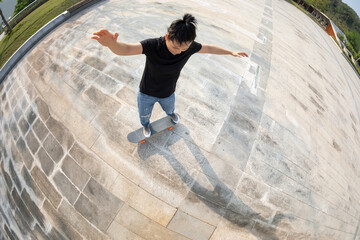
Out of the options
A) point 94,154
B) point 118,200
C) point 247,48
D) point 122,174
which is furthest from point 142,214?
point 247,48

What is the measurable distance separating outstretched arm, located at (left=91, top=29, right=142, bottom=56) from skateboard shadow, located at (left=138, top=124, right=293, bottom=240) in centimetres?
268

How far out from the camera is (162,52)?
292 cm

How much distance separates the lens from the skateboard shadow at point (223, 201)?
4266mm

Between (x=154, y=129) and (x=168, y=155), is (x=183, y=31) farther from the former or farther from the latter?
(x=168, y=155)

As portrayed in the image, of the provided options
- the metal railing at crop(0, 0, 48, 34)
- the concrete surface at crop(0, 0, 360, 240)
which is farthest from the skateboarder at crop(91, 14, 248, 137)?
the metal railing at crop(0, 0, 48, 34)

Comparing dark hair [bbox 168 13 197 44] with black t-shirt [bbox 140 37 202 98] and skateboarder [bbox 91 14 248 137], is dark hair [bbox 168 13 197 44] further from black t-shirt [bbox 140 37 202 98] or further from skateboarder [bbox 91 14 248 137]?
black t-shirt [bbox 140 37 202 98]

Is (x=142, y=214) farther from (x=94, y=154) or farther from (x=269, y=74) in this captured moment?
(x=269, y=74)

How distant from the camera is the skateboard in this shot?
15.1ft

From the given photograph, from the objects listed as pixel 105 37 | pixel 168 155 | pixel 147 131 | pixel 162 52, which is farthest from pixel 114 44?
pixel 168 155

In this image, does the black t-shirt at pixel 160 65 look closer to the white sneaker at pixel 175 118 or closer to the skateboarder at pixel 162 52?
the skateboarder at pixel 162 52

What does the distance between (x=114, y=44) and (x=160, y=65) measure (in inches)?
32.6

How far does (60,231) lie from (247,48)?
9.61 meters

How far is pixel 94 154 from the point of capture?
4.60m

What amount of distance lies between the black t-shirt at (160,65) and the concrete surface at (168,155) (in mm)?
1643
